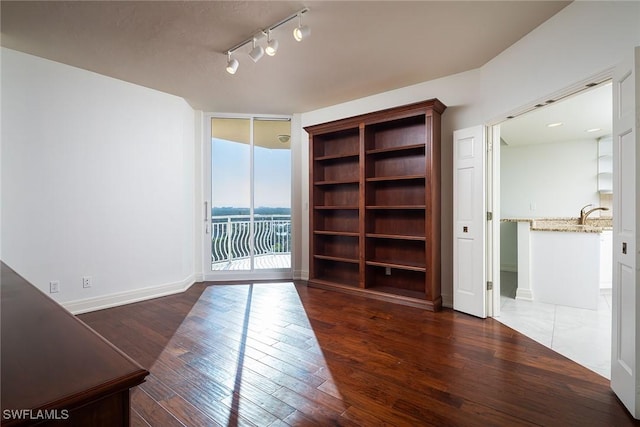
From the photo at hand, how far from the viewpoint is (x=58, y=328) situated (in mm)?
817

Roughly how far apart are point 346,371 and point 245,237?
3.32 m

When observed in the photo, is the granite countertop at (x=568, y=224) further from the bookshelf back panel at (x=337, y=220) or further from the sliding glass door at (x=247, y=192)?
the sliding glass door at (x=247, y=192)

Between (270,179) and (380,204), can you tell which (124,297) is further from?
(380,204)

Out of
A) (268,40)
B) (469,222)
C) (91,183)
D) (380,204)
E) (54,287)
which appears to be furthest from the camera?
(380,204)

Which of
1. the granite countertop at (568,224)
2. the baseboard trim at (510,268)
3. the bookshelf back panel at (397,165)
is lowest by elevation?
the baseboard trim at (510,268)

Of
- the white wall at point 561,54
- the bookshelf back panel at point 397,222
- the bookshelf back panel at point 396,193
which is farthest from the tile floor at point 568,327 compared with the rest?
the white wall at point 561,54

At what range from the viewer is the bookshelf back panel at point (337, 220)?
435 centimetres

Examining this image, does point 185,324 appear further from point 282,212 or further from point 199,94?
point 199,94

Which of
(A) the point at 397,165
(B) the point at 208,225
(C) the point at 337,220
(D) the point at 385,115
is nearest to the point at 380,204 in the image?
(A) the point at 397,165

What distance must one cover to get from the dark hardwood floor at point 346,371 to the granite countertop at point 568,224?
1622 mm

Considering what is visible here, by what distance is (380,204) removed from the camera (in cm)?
404

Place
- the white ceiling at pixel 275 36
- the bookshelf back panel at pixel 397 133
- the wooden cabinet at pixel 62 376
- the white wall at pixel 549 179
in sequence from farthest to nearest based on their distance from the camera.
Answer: the white wall at pixel 549 179
the bookshelf back panel at pixel 397 133
the white ceiling at pixel 275 36
the wooden cabinet at pixel 62 376

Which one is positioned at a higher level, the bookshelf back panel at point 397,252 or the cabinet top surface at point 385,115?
the cabinet top surface at point 385,115

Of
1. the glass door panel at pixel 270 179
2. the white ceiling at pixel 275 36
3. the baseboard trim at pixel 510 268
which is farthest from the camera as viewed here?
the baseboard trim at pixel 510 268
